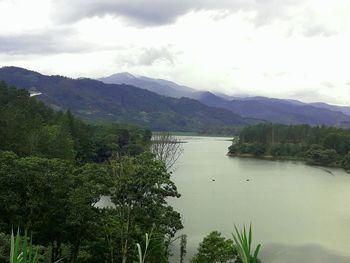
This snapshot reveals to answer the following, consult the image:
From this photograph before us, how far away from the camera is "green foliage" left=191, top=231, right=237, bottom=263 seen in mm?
20688

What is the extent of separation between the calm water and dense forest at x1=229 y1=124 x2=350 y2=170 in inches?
615

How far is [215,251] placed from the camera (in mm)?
20797

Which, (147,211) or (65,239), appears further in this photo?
(147,211)

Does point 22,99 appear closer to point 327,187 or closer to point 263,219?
point 263,219

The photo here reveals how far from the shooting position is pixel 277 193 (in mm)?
56406

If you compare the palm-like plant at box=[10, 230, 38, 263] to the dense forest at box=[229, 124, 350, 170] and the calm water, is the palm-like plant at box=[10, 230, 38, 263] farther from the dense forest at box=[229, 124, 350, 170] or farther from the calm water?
the dense forest at box=[229, 124, 350, 170]

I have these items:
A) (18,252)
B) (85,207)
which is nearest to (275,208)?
(85,207)

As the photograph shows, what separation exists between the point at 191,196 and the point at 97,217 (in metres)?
33.0

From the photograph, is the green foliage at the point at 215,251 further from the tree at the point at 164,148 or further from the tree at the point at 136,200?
the tree at the point at 164,148

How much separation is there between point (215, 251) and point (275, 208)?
26.6 meters

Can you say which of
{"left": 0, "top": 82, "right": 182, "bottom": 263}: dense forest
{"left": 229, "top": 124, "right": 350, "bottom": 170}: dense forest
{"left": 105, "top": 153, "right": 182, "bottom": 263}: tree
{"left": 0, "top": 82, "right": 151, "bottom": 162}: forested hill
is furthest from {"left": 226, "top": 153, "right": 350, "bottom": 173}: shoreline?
{"left": 105, "top": 153, "right": 182, "bottom": 263}: tree

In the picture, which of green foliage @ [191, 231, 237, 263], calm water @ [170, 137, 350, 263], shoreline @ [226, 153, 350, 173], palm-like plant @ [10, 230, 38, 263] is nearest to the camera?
palm-like plant @ [10, 230, 38, 263]

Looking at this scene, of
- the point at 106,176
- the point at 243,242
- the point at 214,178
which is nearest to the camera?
the point at 243,242

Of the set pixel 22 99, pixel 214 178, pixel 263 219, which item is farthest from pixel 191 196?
pixel 22 99
